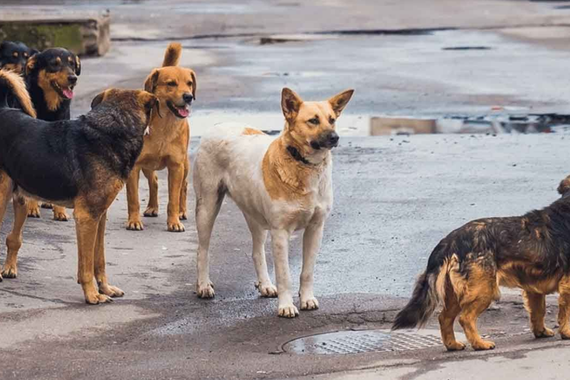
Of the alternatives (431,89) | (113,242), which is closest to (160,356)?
(113,242)

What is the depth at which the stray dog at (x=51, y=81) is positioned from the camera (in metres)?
11.7

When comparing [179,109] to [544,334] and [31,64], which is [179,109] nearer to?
[31,64]

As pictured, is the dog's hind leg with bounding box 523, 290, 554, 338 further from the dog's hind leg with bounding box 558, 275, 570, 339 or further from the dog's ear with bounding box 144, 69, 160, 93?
the dog's ear with bounding box 144, 69, 160, 93

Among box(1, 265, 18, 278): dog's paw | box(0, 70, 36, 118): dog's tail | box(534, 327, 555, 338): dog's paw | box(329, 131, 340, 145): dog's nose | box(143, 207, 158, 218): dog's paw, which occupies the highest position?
box(0, 70, 36, 118): dog's tail

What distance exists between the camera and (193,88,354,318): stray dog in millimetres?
8984

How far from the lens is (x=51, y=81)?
11711 mm

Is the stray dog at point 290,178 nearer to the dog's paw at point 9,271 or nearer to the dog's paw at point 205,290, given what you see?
the dog's paw at point 205,290

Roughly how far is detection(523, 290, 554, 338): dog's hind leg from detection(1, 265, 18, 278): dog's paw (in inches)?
154

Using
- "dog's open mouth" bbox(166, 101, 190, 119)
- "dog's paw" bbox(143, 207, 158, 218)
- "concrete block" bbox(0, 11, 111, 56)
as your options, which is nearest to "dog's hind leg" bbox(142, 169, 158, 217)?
"dog's paw" bbox(143, 207, 158, 218)

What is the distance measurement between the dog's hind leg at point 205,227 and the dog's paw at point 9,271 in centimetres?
137

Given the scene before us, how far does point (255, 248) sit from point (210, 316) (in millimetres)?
780

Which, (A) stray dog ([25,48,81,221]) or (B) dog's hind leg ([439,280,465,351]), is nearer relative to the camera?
(B) dog's hind leg ([439,280,465,351])

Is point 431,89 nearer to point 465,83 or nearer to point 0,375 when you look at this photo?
point 465,83

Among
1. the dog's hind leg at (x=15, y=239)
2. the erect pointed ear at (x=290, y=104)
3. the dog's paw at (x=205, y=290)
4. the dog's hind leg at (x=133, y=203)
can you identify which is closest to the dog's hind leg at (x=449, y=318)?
the erect pointed ear at (x=290, y=104)
